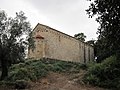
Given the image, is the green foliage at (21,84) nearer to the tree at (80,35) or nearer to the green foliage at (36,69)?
the green foliage at (36,69)

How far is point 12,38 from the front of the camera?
22.3m

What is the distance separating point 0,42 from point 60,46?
52.6ft

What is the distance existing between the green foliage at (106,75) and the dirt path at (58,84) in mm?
1159

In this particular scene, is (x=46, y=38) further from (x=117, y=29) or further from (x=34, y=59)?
(x=117, y=29)

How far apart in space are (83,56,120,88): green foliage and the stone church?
8.73 meters

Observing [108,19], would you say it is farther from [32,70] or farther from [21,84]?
[32,70]

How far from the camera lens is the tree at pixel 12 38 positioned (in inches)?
866

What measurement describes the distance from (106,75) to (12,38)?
9.59 meters

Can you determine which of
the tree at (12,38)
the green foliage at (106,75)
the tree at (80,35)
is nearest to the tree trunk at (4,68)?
the tree at (12,38)

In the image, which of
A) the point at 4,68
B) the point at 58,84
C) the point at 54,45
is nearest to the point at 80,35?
the point at 54,45

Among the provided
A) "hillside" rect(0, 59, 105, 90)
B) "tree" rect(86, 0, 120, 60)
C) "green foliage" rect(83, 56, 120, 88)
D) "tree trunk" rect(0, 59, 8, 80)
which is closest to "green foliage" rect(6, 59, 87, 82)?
"hillside" rect(0, 59, 105, 90)

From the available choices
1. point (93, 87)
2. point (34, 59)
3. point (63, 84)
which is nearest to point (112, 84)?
point (93, 87)

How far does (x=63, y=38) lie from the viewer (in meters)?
37.8

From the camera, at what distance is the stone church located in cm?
3366
